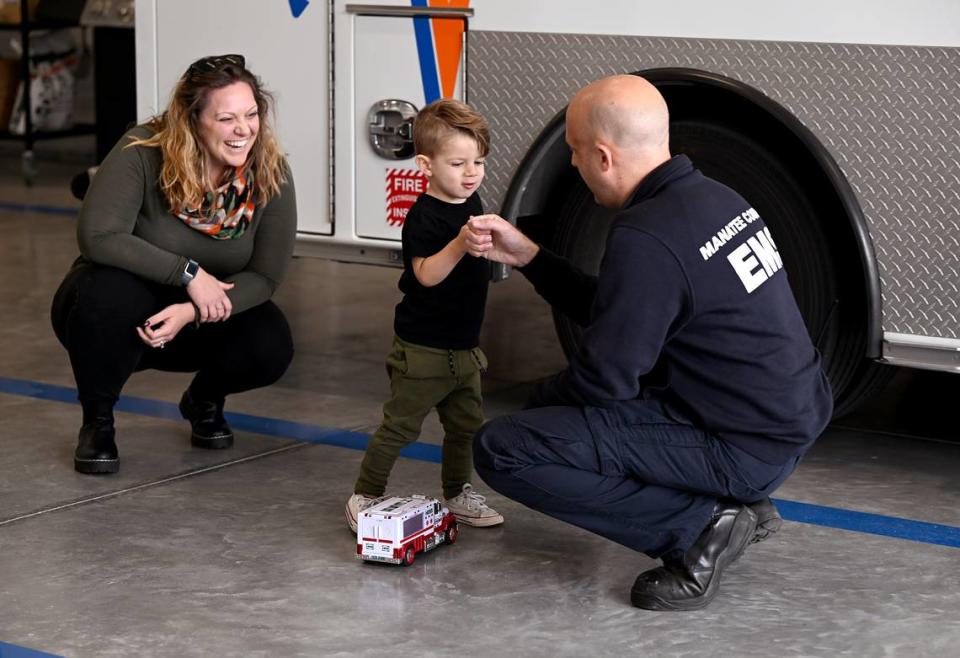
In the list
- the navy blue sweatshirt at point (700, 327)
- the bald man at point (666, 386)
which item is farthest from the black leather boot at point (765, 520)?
the navy blue sweatshirt at point (700, 327)

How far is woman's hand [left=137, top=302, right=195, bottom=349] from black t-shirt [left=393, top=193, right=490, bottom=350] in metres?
0.80

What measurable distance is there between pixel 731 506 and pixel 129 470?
1.91 metres

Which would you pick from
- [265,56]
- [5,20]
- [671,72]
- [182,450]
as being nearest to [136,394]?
[182,450]

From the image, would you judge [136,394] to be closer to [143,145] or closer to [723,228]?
[143,145]

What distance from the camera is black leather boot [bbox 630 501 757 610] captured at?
338cm

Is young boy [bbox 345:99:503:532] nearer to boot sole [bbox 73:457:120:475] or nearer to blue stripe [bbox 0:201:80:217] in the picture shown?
boot sole [bbox 73:457:120:475]

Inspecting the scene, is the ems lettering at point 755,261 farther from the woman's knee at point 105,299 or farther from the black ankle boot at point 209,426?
the black ankle boot at point 209,426

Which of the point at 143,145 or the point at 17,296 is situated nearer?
the point at 143,145

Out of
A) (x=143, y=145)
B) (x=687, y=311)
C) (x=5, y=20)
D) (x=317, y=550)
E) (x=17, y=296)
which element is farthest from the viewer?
(x=5, y=20)

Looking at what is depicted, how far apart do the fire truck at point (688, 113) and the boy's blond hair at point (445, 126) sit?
95 cm

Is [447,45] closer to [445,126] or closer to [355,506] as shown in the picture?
[445,126]

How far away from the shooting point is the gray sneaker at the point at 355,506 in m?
3.84

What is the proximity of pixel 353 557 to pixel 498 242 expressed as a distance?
2.82 feet

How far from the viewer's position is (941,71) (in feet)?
13.4
